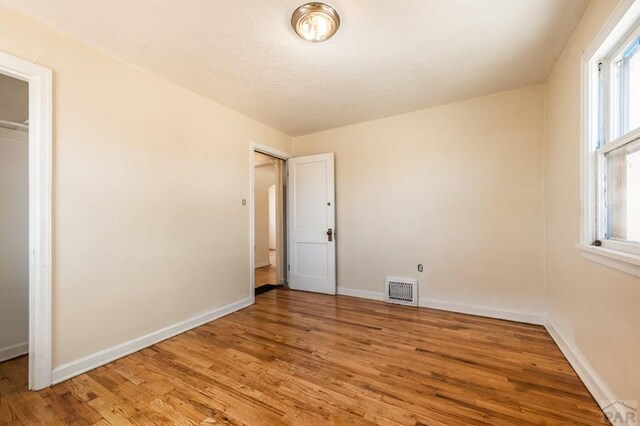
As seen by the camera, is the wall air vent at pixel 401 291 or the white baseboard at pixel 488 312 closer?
the white baseboard at pixel 488 312

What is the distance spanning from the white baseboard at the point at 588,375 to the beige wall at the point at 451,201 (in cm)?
76

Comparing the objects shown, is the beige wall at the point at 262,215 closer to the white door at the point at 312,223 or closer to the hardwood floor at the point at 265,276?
the hardwood floor at the point at 265,276

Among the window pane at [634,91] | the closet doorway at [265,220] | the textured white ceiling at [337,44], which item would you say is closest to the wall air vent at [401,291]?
the closet doorway at [265,220]

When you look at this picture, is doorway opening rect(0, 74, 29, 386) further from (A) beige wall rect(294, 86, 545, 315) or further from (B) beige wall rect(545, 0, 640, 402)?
(B) beige wall rect(545, 0, 640, 402)

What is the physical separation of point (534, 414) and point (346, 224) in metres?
2.76

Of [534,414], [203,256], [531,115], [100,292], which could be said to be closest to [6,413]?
[100,292]

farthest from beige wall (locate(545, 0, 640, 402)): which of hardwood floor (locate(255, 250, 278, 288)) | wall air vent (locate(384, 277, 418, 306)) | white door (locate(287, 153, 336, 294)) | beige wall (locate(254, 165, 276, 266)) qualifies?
beige wall (locate(254, 165, 276, 266))

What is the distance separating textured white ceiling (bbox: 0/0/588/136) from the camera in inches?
68.4

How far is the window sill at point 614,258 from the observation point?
4.27ft

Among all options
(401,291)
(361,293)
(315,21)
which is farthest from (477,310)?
(315,21)

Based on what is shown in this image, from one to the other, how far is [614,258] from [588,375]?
0.88m

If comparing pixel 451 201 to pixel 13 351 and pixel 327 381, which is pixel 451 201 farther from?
pixel 13 351

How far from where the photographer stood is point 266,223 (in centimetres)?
643

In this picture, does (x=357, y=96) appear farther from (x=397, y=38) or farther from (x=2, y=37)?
(x=2, y=37)
